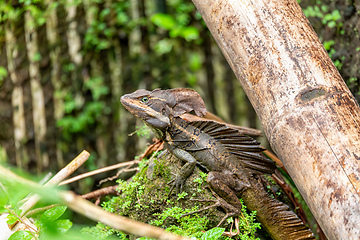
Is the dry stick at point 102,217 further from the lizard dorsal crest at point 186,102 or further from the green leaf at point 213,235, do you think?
the lizard dorsal crest at point 186,102

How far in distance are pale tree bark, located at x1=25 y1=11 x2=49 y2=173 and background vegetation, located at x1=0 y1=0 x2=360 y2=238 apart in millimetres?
13

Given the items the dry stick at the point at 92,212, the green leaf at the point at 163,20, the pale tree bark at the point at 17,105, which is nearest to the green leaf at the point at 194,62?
the green leaf at the point at 163,20

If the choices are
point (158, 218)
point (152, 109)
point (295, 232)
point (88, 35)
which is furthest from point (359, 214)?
point (88, 35)

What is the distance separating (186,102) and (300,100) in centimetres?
79

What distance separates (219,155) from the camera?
6.66 ft

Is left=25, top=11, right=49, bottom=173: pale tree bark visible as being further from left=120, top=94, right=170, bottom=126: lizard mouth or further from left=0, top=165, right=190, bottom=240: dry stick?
left=0, top=165, right=190, bottom=240: dry stick

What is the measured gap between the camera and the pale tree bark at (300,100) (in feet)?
A: 4.44

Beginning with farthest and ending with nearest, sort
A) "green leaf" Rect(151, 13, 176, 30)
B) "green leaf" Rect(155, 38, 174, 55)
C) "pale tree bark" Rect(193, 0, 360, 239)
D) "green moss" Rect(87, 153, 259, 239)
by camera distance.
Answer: "green leaf" Rect(155, 38, 174, 55) → "green leaf" Rect(151, 13, 176, 30) → "green moss" Rect(87, 153, 259, 239) → "pale tree bark" Rect(193, 0, 360, 239)

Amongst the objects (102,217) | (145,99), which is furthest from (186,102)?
(102,217)

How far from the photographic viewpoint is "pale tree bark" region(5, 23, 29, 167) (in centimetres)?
438

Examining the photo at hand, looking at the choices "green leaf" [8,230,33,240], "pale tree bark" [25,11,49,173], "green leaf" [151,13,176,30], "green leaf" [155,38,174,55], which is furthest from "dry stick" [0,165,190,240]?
"pale tree bark" [25,11,49,173]

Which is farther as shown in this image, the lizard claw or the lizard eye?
the lizard eye

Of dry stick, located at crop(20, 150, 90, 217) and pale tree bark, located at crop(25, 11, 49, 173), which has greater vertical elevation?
pale tree bark, located at crop(25, 11, 49, 173)

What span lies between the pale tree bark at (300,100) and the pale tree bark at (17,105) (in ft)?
11.4
